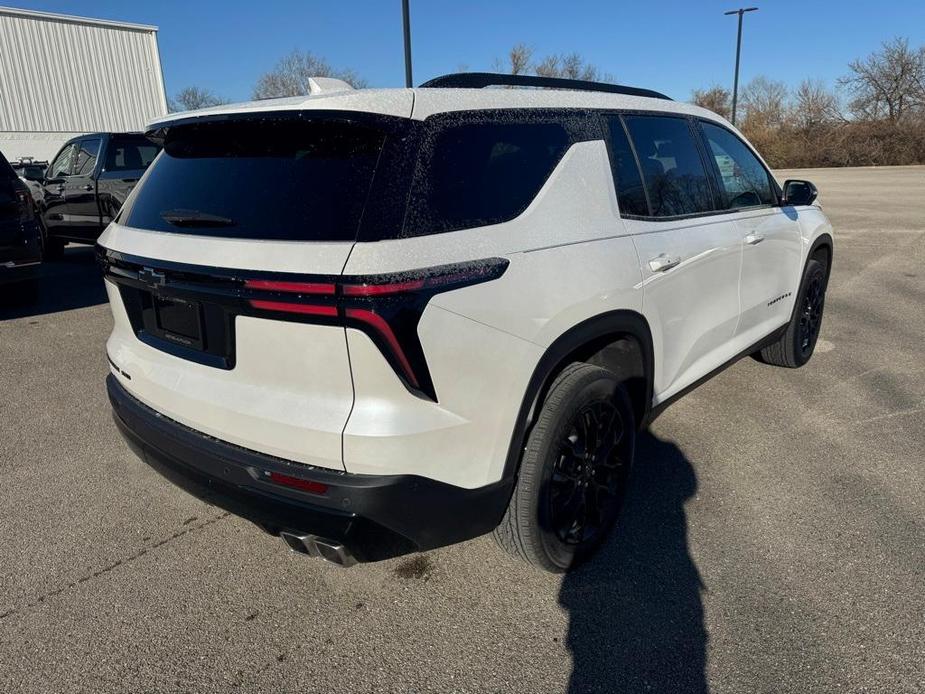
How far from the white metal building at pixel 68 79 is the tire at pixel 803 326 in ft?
108

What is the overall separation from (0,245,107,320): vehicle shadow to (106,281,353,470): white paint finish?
20.0 ft

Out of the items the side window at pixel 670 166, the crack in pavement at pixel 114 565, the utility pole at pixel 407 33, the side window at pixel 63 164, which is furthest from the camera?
the utility pole at pixel 407 33

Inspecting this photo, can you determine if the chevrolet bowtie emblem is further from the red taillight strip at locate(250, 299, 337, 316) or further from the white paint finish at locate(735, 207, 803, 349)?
the white paint finish at locate(735, 207, 803, 349)

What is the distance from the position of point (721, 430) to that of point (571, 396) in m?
1.98

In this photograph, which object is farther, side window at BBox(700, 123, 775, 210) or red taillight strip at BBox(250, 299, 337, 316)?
side window at BBox(700, 123, 775, 210)

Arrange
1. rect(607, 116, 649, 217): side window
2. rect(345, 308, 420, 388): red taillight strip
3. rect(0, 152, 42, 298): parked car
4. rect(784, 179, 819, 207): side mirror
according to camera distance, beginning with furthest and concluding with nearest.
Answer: rect(0, 152, 42, 298): parked car
rect(784, 179, 819, 207): side mirror
rect(607, 116, 649, 217): side window
rect(345, 308, 420, 388): red taillight strip

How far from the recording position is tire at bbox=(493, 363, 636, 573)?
7.77 ft

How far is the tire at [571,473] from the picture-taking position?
237 cm

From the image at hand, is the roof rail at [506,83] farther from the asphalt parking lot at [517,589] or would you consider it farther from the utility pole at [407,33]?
the utility pole at [407,33]

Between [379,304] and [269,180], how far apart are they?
0.65 meters

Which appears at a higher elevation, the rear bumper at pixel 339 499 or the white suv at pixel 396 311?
the white suv at pixel 396 311

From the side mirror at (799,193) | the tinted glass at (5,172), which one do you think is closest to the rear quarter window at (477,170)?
the side mirror at (799,193)

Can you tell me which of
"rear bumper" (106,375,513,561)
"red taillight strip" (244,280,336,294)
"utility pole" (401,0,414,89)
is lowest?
"rear bumper" (106,375,513,561)

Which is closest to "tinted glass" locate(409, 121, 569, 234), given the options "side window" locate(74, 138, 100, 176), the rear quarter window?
the rear quarter window
